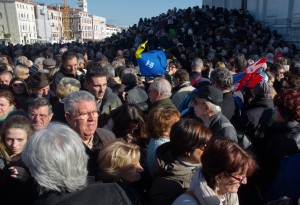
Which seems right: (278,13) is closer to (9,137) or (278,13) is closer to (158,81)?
(158,81)

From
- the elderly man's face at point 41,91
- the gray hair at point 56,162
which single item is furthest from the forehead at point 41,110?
the gray hair at point 56,162

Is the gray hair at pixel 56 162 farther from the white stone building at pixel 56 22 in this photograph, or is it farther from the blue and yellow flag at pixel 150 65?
the white stone building at pixel 56 22

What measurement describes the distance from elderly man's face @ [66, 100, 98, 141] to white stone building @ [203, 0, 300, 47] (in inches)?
593

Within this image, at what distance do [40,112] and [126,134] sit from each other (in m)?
1.01

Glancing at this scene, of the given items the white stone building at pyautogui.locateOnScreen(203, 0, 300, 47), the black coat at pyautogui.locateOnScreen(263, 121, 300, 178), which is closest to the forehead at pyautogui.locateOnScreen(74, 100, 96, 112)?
the black coat at pyautogui.locateOnScreen(263, 121, 300, 178)

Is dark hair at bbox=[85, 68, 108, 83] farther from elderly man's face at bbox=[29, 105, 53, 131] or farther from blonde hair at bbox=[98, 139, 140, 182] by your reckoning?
blonde hair at bbox=[98, 139, 140, 182]

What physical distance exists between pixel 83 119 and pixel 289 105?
1900 millimetres

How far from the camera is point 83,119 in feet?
8.88

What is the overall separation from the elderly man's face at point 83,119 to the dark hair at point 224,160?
1.20 metres

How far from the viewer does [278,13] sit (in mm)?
18062

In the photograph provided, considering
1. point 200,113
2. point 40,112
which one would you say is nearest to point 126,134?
point 200,113

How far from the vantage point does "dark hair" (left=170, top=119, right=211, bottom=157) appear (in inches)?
89.4

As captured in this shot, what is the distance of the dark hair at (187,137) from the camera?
7.45 feet

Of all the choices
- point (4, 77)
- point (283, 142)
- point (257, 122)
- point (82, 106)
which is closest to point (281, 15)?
point (257, 122)
